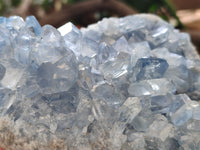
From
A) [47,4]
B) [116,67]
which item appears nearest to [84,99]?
[116,67]

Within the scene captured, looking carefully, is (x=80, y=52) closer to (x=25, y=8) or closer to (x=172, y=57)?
(x=172, y=57)

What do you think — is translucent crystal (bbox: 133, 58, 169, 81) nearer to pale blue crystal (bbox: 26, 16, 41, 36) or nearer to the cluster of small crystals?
the cluster of small crystals

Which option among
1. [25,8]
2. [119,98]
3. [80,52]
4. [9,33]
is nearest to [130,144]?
[119,98]

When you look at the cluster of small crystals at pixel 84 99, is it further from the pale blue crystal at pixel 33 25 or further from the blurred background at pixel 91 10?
the blurred background at pixel 91 10

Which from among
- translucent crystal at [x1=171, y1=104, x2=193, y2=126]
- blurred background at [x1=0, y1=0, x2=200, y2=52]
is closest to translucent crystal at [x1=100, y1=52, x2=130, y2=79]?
translucent crystal at [x1=171, y1=104, x2=193, y2=126]

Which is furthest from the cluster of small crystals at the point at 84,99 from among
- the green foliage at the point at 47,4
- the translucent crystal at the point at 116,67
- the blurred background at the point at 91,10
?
the green foliage at the point at 47,4

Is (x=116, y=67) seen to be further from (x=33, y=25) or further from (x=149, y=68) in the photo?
(x=33, y=25)
